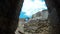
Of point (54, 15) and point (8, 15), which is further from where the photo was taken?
point (54, 15)

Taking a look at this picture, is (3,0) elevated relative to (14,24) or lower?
elevated

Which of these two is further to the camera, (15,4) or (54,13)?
(54,13)

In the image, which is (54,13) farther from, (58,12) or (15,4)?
(15,4)

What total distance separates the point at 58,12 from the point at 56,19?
210 millimetres

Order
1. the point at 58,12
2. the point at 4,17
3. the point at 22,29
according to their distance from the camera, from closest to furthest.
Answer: the point at 4,17, the point at 58,12, the point at 22,29

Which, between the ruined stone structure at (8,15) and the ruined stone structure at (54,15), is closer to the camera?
the ruined stone structure at (8,15)

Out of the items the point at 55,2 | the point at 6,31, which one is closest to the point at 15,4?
the point at 6,31

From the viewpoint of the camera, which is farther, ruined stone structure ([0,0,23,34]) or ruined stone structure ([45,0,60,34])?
ruined stone structure ([45,0,60,34])

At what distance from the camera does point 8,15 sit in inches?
150

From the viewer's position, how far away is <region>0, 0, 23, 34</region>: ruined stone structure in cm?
370

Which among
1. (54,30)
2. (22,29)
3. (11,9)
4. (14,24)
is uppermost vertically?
(11,9)

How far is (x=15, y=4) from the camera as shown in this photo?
13.2ft

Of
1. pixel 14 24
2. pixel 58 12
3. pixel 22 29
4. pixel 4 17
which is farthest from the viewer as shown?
pixel 22 29

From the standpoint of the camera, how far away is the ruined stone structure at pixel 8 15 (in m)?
3.70
